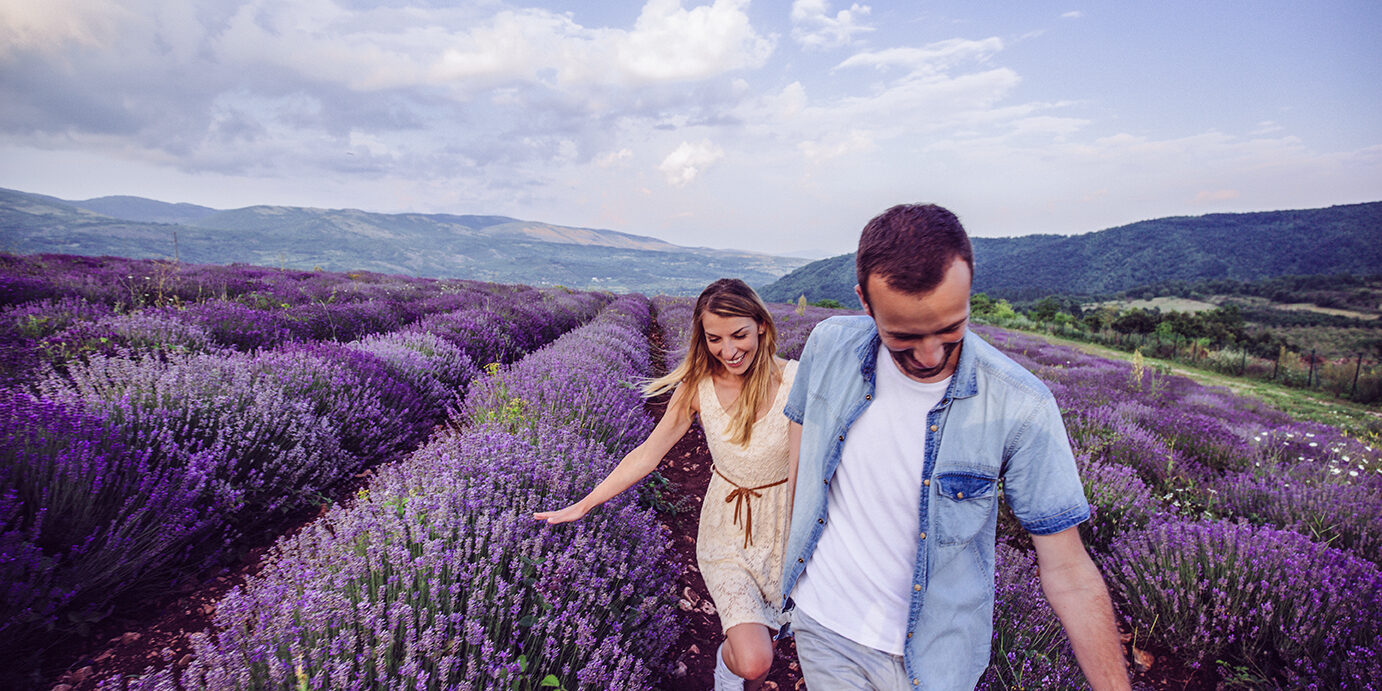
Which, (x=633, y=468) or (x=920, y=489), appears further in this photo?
(x=633, y=468)

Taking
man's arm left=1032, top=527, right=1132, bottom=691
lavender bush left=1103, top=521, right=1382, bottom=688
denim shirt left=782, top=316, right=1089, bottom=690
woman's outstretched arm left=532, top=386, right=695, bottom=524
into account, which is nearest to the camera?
man's arm left=1032, top=527, right=1132, bottom=691

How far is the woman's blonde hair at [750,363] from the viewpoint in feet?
6.39

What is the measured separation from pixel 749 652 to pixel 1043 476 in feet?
3.47

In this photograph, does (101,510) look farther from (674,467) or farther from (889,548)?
(674,467)

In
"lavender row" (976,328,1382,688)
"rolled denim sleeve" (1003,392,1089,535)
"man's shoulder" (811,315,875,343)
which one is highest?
"man's shoulder" (811,315,875,343)

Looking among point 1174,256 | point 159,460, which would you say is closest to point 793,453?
point 159,460

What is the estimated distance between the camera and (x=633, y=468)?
198cm

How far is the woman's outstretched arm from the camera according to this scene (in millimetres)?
1886

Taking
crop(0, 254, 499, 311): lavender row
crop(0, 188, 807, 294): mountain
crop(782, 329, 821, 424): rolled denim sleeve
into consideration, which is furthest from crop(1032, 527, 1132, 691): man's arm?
crop(0, 188, 807, 294): mountain

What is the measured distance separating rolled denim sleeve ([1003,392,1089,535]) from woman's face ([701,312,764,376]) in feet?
3.09

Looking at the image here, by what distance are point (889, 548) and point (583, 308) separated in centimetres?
1298

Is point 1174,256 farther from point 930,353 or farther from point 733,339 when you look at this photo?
point 930,353

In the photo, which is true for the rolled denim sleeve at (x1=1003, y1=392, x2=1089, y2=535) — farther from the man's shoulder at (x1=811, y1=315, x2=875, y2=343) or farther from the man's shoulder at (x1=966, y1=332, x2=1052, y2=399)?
the man's shoulder at (x1=811, y1=315, x2=875, y2=343)

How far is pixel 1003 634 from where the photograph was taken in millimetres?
1986
